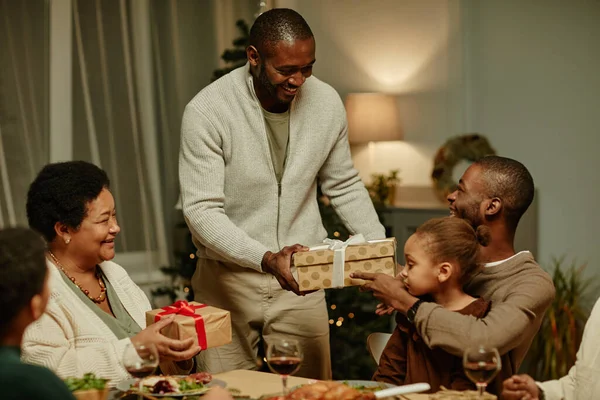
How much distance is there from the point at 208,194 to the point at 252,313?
0.50 m

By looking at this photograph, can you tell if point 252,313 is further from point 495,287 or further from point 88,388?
point 88,388

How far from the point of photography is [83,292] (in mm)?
2777

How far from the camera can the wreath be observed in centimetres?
568

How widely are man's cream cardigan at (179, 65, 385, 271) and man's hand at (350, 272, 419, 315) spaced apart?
1.62 ft

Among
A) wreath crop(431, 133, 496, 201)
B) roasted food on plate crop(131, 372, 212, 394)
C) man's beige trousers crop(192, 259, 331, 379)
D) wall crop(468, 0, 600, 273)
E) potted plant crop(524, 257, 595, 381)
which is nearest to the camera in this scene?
roasted food on plate crop(131, 372, 212, 394)

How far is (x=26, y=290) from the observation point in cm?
172

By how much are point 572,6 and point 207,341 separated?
12.6 ft

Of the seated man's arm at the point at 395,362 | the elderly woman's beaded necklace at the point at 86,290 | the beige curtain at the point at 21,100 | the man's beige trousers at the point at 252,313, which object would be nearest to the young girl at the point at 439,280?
the seated man's arm at the point at 395,362

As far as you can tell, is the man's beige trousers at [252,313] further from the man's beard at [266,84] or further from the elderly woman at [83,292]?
the man's beard at [266,84]

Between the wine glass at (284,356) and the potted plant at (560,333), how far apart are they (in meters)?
3.17

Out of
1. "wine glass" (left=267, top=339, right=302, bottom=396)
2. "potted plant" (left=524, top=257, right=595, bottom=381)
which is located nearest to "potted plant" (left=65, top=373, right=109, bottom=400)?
"wine glass" (left=267, top=339, right=302, bottom=396)

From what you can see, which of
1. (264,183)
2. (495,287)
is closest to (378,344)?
(495,287)

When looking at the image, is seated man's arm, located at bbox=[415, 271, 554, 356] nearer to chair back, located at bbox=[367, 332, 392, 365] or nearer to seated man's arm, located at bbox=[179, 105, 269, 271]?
chair back, located at bbox=[367, 332, 392, 365]

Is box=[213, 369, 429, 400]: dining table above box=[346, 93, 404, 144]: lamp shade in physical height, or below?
below
